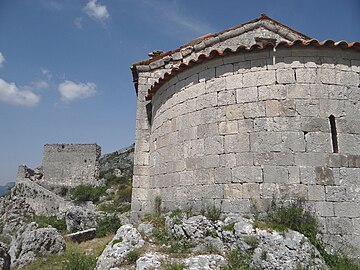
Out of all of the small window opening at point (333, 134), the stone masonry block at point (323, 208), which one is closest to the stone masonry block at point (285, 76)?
the small window opening at point (333, 134)

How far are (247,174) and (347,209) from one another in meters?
1.67

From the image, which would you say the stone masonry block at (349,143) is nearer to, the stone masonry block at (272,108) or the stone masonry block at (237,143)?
the stone masonry block at (272,108)

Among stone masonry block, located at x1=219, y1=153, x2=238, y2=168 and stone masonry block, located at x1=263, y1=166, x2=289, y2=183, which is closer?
stone masonry block, located at x1=263, y1=166, x2=289, y2=183

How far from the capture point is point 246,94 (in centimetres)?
589

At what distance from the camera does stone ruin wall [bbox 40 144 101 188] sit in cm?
3150

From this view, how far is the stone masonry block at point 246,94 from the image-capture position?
5.83 meters

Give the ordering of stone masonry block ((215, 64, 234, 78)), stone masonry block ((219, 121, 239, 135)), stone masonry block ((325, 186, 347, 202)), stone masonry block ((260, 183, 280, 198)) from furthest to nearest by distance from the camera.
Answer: stone masonry block ((215, 64, 234, 78)) < stone masonry block ((219, 121, 239, 135)) < stone masonry block ((260, 183, 280, 198)) < stone masonry block ((325, 186, 347, 202))

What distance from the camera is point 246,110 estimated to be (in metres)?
5.81

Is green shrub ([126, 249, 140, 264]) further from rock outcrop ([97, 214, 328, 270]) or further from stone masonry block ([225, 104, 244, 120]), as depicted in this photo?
stone masonry block ([225, 104, 244, 120])

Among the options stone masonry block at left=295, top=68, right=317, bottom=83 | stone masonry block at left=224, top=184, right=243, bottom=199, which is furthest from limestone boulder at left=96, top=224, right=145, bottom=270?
stone masonry block at left=295, top=68, right=317, bottom=83

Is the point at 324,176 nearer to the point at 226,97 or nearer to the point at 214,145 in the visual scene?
the point at 214,145

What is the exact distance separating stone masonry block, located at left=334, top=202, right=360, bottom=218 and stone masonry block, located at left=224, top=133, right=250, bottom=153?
1704 millimetres

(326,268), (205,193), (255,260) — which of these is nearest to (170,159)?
(205,193)

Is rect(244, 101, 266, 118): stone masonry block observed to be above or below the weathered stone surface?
above
